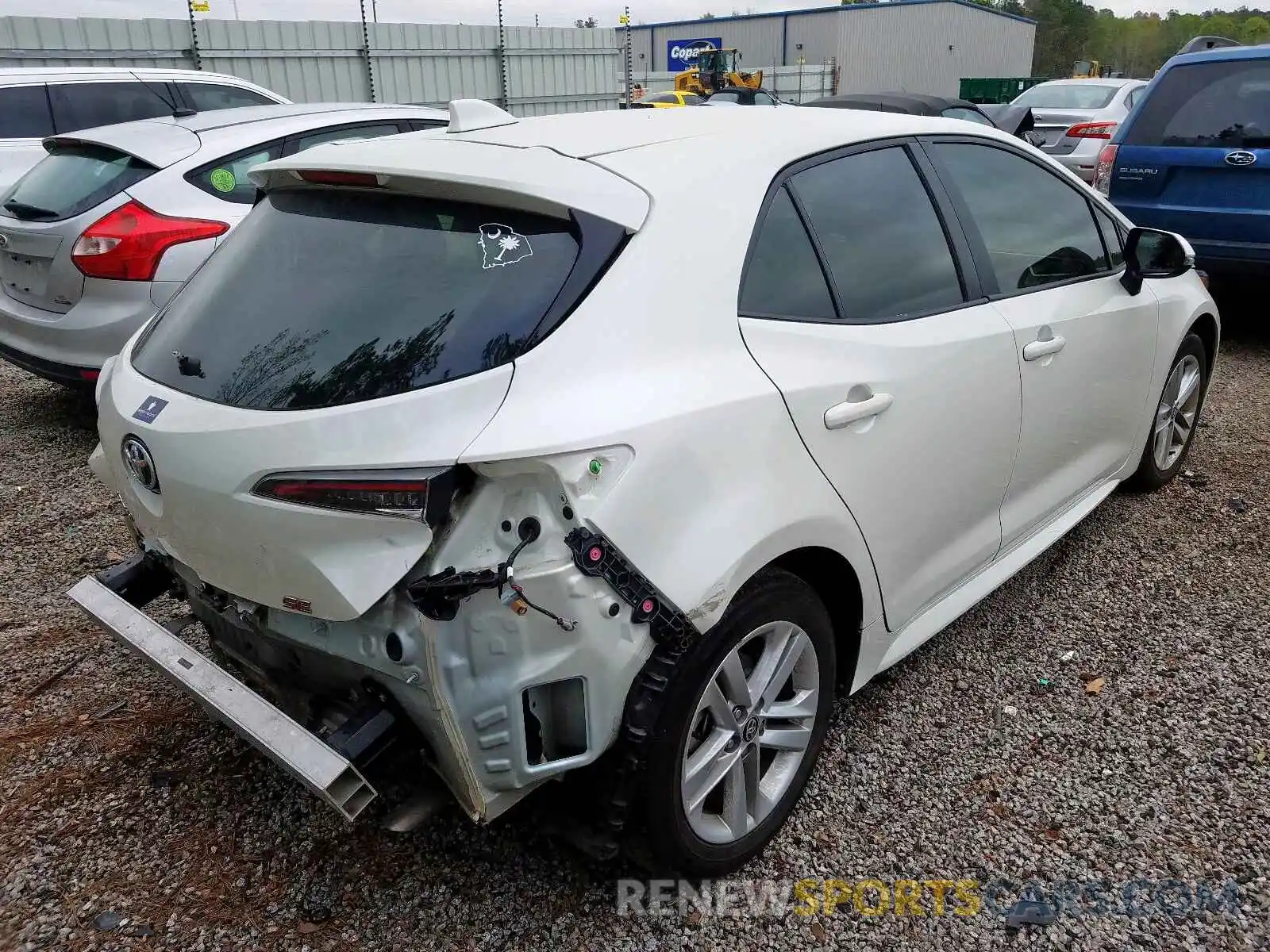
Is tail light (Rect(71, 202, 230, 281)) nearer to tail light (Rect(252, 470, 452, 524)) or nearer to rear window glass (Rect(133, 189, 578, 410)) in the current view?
rear window glass (Rect(133, 189, 578, 410))

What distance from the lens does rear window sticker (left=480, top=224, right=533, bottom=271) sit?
2041 mm

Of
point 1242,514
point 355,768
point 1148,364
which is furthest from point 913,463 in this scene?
point 1242,514

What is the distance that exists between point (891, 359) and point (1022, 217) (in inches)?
46.2

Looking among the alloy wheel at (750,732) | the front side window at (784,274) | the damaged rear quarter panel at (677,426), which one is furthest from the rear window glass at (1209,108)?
the alloy wheel at (750,732)

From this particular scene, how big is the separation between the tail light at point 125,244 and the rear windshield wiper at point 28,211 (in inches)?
13.1

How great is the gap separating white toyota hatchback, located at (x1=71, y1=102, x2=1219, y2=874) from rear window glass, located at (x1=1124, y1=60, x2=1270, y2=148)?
182 inches

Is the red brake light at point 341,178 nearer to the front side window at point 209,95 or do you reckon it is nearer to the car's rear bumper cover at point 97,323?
the car's rear bumper cover at point 97,323

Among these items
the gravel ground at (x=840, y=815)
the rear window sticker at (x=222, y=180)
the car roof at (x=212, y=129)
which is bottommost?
the gravel ground at (x=840, y=815)

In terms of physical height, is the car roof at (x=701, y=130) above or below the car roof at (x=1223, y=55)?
below

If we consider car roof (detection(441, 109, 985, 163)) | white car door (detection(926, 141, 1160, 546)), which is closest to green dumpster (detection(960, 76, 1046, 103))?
white car door (detection(926, 141, 1160, 546))

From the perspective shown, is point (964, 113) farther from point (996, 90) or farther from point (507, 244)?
point (996, 90)

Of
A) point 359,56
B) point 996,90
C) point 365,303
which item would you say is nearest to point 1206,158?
point 365,303

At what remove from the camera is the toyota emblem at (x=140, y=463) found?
2.13 m

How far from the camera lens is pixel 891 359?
250 cm
